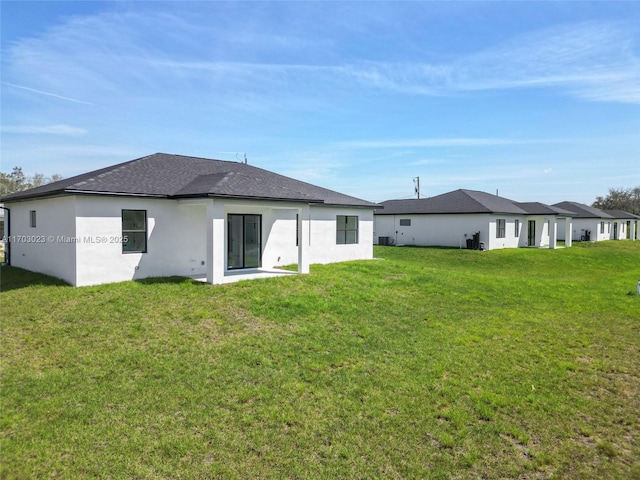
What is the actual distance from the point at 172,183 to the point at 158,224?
6.29 feet

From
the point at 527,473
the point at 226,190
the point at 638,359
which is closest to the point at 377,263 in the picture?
the point at 226,190

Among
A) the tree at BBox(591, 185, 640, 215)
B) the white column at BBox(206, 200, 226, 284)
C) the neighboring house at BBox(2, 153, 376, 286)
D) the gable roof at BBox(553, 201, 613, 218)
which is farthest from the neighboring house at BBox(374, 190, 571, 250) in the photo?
the tree at BBox(591, 185, 640, 215)

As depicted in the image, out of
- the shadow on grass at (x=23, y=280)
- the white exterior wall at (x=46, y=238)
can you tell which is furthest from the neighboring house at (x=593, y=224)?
the shadow on grass at (x=23, y=280)

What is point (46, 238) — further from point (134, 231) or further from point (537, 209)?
point (537, 209)

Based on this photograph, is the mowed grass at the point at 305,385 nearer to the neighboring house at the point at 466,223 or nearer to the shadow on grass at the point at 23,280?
the shadow on grass at the point at 23,280

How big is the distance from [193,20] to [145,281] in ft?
27.5

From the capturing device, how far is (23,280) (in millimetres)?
13703

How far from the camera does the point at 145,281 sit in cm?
1330

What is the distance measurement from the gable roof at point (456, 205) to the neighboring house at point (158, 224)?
1891cm

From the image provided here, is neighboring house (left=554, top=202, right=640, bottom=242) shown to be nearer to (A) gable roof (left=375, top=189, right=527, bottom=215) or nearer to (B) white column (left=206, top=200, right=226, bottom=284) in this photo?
(A) gable roof (left=375, top=189, right=527, bottom=215)

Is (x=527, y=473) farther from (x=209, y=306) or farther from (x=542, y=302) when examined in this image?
(x=542, y=302)

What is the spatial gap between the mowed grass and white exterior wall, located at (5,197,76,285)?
87cm

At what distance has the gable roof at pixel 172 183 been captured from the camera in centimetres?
1306

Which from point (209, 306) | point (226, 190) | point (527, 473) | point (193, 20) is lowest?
point (527, 473)
